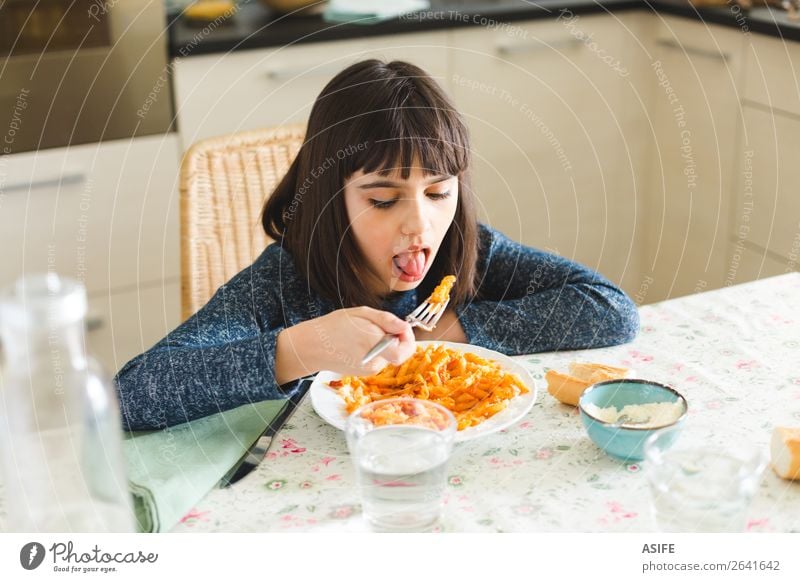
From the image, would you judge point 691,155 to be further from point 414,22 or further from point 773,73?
point 414,22

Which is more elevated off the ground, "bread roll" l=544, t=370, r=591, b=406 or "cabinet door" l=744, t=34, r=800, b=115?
"cabinet door" l=744, t=34, r=800, b=115

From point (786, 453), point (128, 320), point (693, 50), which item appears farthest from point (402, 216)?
point (693, 50)

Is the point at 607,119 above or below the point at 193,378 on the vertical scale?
below

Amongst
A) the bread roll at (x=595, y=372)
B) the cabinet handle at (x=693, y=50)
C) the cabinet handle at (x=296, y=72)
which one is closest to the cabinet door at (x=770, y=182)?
the cabinet handle at (x=693, y=50)

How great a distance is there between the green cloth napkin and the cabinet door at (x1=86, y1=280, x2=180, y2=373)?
1.06m

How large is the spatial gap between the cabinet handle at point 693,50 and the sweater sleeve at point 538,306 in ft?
3.10

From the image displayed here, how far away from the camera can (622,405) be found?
91 cm

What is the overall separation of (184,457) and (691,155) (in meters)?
1.64

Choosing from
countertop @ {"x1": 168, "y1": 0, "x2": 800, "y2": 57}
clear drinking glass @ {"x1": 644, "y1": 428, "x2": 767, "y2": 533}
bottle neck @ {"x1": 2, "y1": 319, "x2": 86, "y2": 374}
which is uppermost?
bottle neck @ {"x1": 2, "y1": 319, "x2": 86, "y2": 374}

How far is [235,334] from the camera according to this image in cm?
113

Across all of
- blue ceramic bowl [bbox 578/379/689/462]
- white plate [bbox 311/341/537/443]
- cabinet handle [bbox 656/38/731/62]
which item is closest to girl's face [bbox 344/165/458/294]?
white plate [bbox 311/341/537/443]

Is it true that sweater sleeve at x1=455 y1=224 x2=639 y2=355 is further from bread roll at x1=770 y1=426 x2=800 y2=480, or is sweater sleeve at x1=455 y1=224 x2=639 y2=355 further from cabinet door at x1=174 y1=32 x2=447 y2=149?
cabinet door at x1=174 y1=32 x2=447 y2=149

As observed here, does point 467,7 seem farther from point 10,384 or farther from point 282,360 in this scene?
point 10,384

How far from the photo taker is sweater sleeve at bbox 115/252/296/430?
964mm
